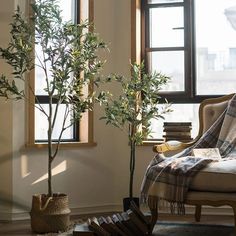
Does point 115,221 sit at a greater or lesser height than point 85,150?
lesser

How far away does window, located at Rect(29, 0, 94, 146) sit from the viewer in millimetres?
3768

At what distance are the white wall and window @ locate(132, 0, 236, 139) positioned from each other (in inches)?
9.3

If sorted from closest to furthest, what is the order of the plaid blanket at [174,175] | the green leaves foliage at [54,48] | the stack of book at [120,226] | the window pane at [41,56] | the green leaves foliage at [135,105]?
1. the plaid blanket at [174,175]
2. the stack of book at [120,226]
3. the green leaves foliage at [54,48]
4. the green leaves foliage at [135,105]
5. the window pane at [41,56]

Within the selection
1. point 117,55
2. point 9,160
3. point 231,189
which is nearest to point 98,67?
point 117,55

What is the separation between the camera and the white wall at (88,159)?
3.65m

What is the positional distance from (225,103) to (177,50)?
2.76ft

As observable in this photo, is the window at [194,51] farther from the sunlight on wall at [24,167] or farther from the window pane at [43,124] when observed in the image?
the sunlight on wall at [24,167]

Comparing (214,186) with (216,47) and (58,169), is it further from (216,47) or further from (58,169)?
(216,47)

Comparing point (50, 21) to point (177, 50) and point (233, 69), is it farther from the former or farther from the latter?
point (233, 69)

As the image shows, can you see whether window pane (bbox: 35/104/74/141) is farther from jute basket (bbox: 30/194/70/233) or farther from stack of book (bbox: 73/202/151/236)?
stack of book (bbox: 73/202/151/236)

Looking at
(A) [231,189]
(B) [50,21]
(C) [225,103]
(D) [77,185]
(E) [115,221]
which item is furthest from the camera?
(D) [77,185]

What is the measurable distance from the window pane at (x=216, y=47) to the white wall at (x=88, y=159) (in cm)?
68

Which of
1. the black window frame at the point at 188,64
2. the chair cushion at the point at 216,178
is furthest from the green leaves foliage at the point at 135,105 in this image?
the chair cushion at the point at 216,178

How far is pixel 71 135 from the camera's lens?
4133mm
